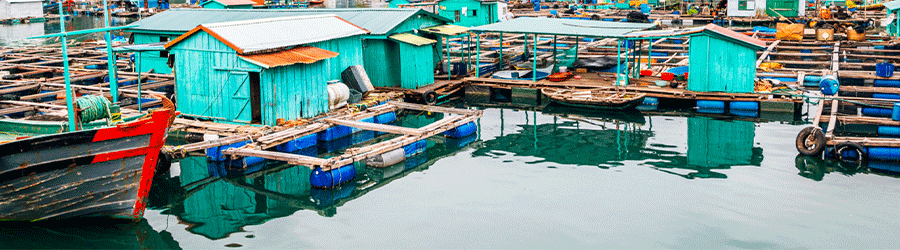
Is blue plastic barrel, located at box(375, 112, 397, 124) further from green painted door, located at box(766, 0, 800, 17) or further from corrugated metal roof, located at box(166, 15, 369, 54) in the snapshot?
green painted door, located at box(766, 0, 800, 17)

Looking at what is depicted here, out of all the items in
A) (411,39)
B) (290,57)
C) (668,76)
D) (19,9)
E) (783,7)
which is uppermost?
(19,9)

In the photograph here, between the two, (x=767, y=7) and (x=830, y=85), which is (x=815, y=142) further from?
(x=767, y=7)

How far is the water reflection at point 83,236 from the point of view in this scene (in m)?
16.6

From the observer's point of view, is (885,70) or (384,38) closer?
(384,38)

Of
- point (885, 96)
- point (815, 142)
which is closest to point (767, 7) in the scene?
point (885, 96)

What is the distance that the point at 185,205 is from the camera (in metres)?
19.4

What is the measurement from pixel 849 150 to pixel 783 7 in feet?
148

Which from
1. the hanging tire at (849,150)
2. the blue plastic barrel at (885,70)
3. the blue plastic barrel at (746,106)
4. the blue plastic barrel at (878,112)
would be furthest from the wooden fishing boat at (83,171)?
the blue plastic barrel at (885,70)

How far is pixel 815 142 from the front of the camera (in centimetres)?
2261

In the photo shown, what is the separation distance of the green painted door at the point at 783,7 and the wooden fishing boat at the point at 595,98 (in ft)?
125

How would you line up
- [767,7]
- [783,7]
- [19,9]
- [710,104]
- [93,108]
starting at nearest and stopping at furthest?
[93,108] < [710,104] < [783,7] < [767,7] < [19,9]

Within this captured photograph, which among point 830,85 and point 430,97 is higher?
point 830,85

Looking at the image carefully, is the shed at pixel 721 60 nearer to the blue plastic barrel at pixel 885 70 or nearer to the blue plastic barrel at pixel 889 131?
the blue plastic barrel at pixel 889 131

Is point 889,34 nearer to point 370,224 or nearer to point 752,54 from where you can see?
point 752,54
